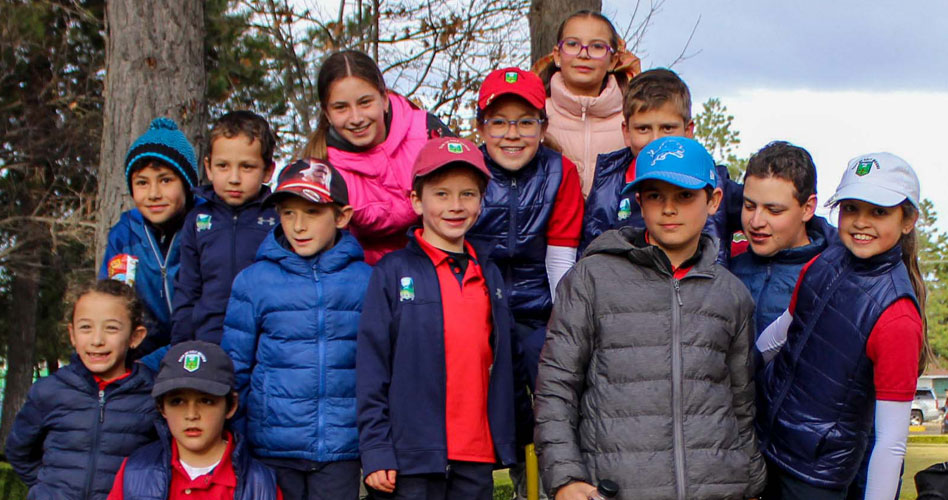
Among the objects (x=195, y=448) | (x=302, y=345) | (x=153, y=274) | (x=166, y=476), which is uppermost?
(x=153, y=274)

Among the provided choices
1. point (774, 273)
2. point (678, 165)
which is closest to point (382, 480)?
point (678, 165)

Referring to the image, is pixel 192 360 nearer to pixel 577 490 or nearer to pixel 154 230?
pixel 154 230

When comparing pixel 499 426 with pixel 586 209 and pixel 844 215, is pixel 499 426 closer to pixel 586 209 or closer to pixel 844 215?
pixel 586 209

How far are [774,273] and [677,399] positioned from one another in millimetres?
1201

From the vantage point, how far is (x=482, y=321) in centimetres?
340

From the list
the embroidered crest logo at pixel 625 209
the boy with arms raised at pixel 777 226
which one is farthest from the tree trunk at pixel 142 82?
the boy with arms raised at pixel 777 226

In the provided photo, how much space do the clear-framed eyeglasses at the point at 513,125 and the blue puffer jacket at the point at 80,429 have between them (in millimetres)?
1818

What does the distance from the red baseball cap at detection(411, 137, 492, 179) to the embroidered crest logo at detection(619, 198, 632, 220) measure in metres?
0.70

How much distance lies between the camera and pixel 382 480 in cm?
315

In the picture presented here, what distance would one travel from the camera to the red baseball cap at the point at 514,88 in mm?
3947

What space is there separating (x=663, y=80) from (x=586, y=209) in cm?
67

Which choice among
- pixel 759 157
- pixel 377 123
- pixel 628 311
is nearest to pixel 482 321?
pixel 628 311

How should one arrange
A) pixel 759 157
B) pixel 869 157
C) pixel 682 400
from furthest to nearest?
pixel 759 157 → pixel 869 157 → pixel 682 400

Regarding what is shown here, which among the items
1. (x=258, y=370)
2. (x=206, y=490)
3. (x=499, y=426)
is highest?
(x=258, y=370)
